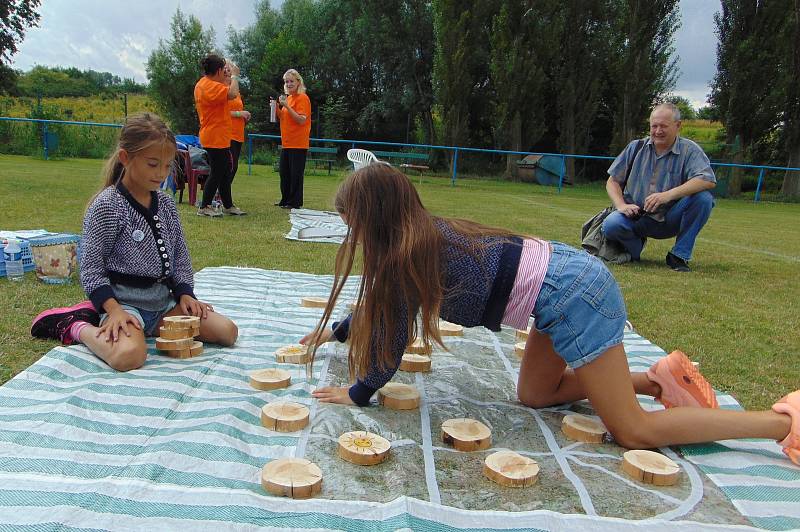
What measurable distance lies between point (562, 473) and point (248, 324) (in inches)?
81.8

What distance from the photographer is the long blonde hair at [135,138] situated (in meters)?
2.85

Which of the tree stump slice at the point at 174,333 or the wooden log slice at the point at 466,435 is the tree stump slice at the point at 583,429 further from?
the tree stump slice at the point at 174,333

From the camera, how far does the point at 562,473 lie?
199 centimetres

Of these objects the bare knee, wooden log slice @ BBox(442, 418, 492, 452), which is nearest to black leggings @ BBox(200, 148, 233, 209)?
the bare knee

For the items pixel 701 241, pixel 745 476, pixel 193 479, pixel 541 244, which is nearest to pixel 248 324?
pixel 193 479

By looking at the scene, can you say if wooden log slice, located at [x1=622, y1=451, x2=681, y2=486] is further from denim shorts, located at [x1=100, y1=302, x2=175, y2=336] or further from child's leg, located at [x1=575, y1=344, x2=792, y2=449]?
denim shorts, located at [x1=100, y1=302, x2=175, y2=336]

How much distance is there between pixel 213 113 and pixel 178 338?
17.0 ft

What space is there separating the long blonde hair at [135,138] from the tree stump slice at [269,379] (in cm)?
127

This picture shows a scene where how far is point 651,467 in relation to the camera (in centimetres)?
196

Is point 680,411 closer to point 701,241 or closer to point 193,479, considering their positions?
point 193,479

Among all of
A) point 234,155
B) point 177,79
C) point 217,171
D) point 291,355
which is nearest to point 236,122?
point 234,155

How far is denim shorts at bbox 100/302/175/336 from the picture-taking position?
2.85 meters

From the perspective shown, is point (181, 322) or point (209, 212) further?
point (209, 212)

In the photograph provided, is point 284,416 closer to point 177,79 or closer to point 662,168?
point 662,168
